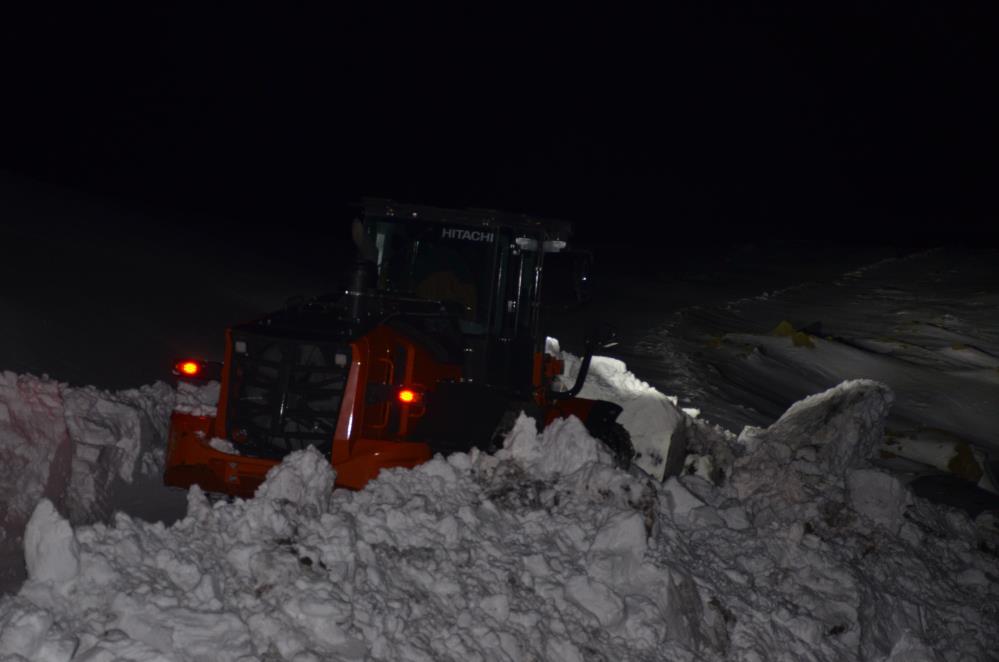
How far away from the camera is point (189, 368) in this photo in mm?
6473

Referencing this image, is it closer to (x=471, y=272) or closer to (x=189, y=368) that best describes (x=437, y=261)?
(x=471, y=272)

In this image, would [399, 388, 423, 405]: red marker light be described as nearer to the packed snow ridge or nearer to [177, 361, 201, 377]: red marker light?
the packed snow ridge

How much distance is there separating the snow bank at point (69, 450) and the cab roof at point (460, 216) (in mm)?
2116

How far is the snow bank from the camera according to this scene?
601 centimetres

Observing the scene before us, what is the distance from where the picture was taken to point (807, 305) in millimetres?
22422

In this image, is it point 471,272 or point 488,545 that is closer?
point 488,545

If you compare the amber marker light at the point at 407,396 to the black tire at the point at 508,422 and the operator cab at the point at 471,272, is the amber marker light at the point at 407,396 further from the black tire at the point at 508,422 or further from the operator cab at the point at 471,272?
the operator cab at the point at 471,272

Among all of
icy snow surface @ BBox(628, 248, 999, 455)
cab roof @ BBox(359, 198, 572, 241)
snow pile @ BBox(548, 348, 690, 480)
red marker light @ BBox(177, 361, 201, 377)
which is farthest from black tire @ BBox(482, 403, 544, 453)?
icy snow surface @ BBox(628, 248, 999, 455)

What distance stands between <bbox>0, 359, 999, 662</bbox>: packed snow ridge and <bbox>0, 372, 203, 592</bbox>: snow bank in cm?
124

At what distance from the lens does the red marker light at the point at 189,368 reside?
6473mm

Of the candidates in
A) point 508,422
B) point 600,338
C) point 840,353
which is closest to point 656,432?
point 600,338

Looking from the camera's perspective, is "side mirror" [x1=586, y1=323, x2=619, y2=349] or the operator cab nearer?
the operator cab

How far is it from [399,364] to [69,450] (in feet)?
6.74

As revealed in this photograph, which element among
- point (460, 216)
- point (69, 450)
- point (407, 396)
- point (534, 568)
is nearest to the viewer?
point (534, 568)
